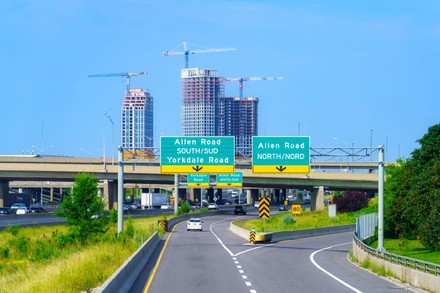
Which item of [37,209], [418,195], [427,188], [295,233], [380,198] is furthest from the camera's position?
[37,209]

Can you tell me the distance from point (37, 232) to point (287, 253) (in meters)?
30.1

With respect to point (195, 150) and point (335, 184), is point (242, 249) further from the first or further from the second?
point (335, 184)

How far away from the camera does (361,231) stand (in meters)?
61.2

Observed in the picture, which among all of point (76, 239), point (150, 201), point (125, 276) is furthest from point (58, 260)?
Answer: point (150, 201)

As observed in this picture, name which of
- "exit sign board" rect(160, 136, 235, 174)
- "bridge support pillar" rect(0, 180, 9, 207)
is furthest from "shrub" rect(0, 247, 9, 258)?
"bridge support pillar" rect(0, 180, 9, 207)

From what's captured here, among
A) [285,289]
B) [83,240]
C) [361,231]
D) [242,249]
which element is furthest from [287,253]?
[285,289]

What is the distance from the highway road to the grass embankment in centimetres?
163

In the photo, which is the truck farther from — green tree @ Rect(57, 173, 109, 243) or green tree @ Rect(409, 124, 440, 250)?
green tree @ Rect(57, 173, 109, 243)

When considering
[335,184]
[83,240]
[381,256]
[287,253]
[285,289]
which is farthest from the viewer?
[335,184]

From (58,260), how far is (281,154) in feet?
77.2

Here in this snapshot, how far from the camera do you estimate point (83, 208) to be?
2443 inches

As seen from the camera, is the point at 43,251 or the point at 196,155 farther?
the point at 196,155

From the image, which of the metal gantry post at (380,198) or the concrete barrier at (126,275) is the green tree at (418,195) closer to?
the metal gantry post at (380,198)

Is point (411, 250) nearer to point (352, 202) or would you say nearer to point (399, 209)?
point (399, 209)
